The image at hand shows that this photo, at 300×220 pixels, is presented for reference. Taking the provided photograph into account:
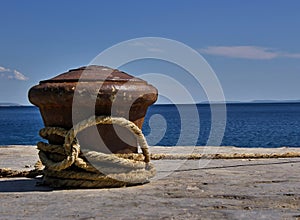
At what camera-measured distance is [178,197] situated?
126 inches

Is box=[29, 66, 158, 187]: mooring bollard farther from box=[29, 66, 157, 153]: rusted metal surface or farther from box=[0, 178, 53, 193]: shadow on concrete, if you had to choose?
box=[0, 178, 53, 193]: shadow on concrete

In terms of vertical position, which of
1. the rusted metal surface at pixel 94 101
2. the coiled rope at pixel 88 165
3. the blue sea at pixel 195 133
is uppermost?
the rusted metal surface at pixel 94 101

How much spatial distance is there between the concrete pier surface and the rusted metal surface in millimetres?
372

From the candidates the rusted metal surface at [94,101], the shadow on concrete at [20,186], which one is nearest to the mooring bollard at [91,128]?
the rusted metal surface at [94,101]

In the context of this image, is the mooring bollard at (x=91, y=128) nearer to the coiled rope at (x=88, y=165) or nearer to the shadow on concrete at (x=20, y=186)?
the coiled rope at (x=88, y=165)

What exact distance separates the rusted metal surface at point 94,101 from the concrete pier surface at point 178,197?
0.37 m

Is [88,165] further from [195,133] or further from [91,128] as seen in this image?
[195,133]

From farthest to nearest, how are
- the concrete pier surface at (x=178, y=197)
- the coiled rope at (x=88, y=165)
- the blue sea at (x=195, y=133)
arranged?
the blue sea at (x=195, y=133) < the coiled rope at (x=88, y=165) < the concrete pier surface at (x=178, y=197)

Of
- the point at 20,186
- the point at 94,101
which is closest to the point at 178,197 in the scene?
the point at 94,101

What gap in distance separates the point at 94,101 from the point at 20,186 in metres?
0.87

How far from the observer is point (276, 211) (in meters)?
2.77

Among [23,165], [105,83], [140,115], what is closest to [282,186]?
[140,115]

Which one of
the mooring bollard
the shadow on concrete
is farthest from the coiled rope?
the shadow on concrete

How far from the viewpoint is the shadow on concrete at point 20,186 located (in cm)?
371
